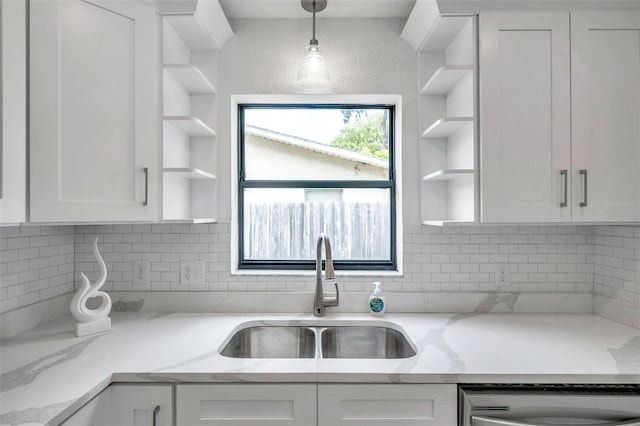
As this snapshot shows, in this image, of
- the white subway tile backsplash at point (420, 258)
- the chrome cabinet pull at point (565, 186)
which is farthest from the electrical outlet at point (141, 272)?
the chrome cabinet pull at point (565, 186)

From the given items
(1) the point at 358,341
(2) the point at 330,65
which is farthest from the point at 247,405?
(2) the point at 330,65

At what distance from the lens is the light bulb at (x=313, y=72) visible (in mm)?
1688

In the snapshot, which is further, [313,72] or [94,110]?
[313,72]

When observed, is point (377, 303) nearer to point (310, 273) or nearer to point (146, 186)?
point (310, 273)

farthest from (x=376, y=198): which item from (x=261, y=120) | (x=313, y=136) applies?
(x=261, y=120)

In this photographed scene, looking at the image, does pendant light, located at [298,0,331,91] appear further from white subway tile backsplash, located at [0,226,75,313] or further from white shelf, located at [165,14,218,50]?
white subway tile backsplash, located at [0,226,75,313]

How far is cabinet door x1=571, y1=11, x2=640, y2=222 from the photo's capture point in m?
1.54

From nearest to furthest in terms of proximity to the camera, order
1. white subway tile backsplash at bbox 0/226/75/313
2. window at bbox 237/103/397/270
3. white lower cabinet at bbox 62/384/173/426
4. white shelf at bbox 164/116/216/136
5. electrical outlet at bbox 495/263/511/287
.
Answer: white lower cabinet at bbox 62/384/173/426 < white subway tile backsplash at bbox 0/226/75/313 < white shelf at bbox 164/116/216/136 < electrical outlet at bbox 495/263/511/287 < window at bbox 237/103/397/270

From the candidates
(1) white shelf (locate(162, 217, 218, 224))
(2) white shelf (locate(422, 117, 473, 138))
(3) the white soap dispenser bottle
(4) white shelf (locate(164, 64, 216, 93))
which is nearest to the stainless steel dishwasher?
(3) the white soap dispenser bottle

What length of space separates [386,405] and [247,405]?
46 cm

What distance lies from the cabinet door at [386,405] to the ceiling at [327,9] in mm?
1730

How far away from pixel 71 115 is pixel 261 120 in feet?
3.36

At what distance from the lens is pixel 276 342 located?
70.5 inches

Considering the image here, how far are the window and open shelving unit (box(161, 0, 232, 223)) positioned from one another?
23 cm
